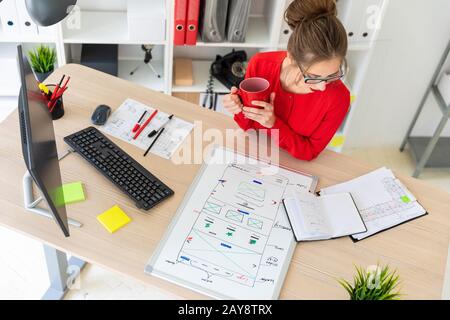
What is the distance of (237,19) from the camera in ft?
7.91

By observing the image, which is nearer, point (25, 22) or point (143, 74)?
point (25, 22)

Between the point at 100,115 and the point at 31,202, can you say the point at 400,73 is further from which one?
the point at 31,202

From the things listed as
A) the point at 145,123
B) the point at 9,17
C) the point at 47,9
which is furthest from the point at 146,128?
the point at 9,17

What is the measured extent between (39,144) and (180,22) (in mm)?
1286

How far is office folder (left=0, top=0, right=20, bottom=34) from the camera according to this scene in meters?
2.26

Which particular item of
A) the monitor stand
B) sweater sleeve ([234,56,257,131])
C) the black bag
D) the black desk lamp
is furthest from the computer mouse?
the black bag

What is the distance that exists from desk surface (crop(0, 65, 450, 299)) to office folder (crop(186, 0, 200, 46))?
0.77 meters

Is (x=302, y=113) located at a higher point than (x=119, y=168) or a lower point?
higher

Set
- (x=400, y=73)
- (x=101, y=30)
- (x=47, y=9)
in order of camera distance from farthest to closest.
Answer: (x=400, y=73)
(x=101, y=30)
(x=47, y=9)

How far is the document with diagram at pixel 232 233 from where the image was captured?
142 cm
